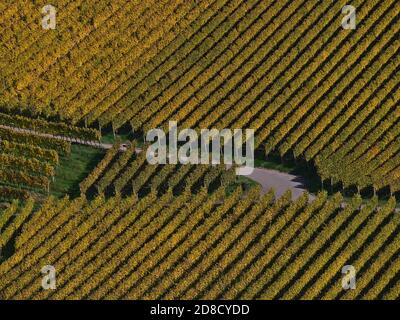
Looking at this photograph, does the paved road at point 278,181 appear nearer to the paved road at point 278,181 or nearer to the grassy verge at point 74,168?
the paved road at point 278,181

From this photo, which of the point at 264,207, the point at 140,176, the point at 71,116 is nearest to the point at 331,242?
the point at 264,207

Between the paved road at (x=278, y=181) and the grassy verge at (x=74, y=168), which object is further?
the grassy verge at (x=74, y=168)

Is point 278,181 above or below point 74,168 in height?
below

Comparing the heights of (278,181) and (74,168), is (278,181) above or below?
below

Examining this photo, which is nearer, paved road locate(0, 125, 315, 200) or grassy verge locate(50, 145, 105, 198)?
paved road locate(0, 125, 315, 200)

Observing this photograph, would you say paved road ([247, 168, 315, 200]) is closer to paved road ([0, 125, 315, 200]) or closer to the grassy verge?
paved road ([0, 125, 315, 200])

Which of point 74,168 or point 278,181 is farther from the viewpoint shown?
point 74,168

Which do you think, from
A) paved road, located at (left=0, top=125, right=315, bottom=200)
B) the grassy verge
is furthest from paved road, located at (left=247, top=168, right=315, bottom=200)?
the grassy verge

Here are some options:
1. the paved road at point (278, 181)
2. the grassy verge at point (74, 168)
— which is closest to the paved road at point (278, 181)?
the paved road at point (278, 181)

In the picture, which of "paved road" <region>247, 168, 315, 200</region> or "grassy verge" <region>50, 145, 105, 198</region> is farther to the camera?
"grassy verge" <region>50, 145, 105, 198</region>

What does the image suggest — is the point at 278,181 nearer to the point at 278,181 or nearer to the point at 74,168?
the point at 278,181

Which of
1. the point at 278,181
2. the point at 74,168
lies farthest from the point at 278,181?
the point at 74,168
